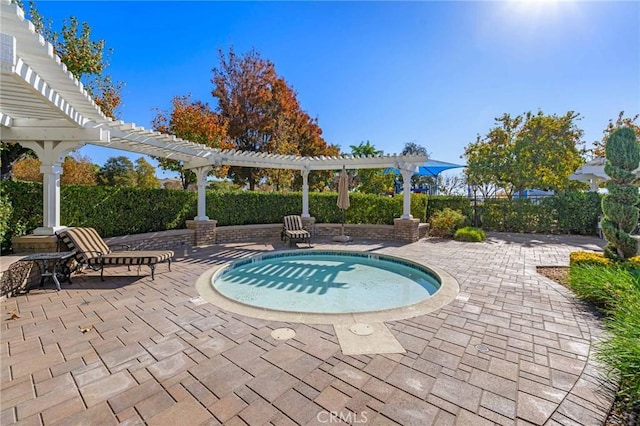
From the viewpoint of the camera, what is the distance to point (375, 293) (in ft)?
20.0

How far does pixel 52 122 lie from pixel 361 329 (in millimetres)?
7634

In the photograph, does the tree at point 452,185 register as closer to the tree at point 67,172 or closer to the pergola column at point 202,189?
the pergola column at point 202,189

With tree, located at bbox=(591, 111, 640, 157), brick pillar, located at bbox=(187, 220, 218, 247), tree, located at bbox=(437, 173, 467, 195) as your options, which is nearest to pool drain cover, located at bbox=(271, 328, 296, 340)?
brick pillar, located at bbox=(187, 220, 218, 247)

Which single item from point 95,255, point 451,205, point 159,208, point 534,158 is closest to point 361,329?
point 95,255

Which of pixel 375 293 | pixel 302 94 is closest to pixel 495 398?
pixel 375 293

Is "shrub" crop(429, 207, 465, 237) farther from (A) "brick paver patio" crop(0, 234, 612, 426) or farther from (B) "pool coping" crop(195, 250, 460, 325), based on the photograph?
(B) "pool coping" crop(195, 250, 460, 325)

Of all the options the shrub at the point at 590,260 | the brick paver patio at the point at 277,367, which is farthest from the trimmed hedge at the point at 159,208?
the shrub at the point at 590,260

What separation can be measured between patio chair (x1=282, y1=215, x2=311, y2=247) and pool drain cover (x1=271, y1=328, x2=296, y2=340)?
647cm

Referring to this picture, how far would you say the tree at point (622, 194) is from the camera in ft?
20.4

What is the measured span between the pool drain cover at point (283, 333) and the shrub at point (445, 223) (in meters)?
10.8

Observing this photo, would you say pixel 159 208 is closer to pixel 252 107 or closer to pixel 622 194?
pixel 252 107

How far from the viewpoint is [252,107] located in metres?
19.5

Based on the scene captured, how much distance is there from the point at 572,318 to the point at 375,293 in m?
3.19

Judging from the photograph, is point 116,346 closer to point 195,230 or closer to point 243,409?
point 243,409
